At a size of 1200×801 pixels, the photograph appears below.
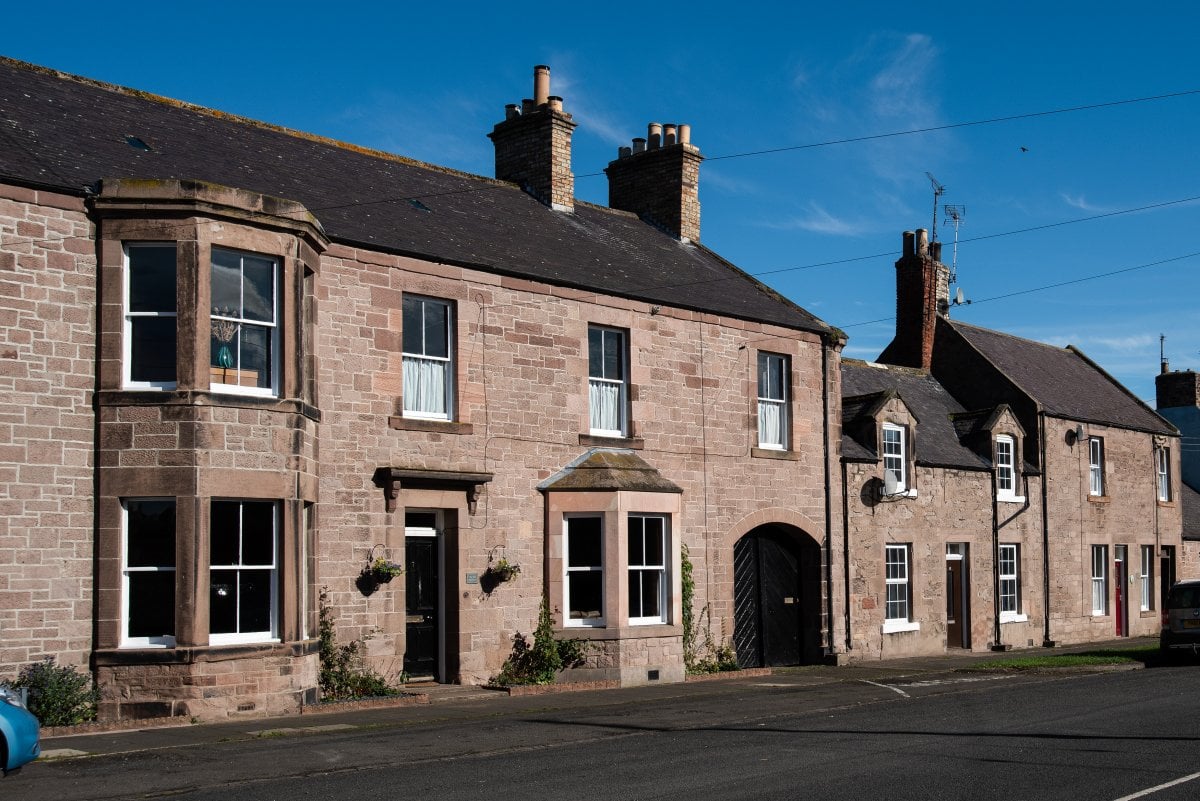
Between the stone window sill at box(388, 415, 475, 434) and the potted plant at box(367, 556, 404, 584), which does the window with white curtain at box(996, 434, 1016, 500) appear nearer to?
the stone window sill at box(388, 415, 475, 434)

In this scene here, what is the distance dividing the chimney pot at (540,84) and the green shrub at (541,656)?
1056cm

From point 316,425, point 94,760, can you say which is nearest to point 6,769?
point 94,760

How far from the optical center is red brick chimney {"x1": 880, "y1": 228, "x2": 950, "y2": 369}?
34.0m

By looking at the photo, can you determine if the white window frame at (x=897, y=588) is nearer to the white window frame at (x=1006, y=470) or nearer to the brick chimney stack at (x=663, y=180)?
the white window frame at (x=1006, y=470)

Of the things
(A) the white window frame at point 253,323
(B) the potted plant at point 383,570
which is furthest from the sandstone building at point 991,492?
(A) the white window frame at point 253,323

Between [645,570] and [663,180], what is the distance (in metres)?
10.3

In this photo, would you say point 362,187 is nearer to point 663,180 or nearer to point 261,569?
point 261,569

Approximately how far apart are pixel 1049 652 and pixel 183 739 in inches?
842

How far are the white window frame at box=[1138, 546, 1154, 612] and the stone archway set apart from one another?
15.6 meters

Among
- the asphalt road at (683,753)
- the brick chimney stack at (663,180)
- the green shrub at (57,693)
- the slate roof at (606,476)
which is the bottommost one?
the asphalt road at (683,753)

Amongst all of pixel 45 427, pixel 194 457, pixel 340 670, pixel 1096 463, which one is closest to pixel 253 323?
pixel 194 457

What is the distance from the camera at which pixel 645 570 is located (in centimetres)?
2148

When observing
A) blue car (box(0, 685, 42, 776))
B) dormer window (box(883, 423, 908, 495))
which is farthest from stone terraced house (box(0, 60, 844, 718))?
blue car (box(0, 685, 42, 776))

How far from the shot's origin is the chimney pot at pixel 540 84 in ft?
84.3
